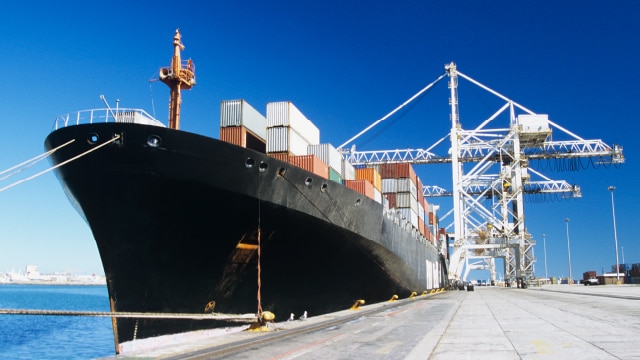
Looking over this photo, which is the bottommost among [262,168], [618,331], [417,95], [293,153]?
[618,331]

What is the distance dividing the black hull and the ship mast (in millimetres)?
4269

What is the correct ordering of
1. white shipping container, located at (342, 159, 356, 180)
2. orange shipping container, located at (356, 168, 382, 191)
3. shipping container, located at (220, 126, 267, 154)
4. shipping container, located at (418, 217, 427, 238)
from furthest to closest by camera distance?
shipping container, located at (418, 217, 427, 238) < orange shipping container, located at (356, 168, 382, 191) < white shipping container, located at (342, 159, 356, 180) < shipping container, located at (220, 126, 267, 154)

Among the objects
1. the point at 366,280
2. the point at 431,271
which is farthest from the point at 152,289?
the point at 431,271

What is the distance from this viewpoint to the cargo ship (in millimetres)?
14922

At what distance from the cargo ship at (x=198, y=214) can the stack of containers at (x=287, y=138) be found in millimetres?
57

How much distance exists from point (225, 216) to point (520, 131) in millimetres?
45922

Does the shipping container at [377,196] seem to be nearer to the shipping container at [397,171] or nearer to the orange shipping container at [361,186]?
the orange shipping container at [361,186]

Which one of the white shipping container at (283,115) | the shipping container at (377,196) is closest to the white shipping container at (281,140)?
the white shipping container at (283,115)

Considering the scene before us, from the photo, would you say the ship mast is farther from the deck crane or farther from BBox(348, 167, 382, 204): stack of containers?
the deck crane

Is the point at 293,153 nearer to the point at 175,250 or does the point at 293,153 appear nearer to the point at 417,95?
the point at 175,250

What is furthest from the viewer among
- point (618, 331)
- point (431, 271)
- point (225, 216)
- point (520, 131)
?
point (520, 131)

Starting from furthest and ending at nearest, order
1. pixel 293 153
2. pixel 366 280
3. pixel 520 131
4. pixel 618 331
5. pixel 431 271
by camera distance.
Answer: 1. pixel 520 131
2. pixel 431 271
3. pixel 366 280
4. pixel 293 153
5. pixel 618 331

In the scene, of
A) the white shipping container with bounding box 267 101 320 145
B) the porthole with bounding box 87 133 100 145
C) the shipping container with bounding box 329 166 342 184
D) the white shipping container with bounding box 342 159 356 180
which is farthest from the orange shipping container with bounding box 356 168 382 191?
the porthole with bounding box 87 133 100 145

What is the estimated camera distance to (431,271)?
4900cm
